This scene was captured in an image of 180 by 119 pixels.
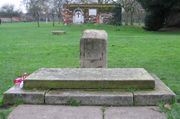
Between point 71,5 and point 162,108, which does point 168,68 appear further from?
point 71,5

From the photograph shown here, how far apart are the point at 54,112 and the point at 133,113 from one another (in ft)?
3.21

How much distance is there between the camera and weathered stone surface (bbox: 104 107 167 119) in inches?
197

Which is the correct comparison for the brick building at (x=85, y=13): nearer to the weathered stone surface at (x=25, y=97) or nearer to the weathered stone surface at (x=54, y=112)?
the weathered stone surface at (x=25, y=97)

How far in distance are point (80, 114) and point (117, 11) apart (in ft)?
190

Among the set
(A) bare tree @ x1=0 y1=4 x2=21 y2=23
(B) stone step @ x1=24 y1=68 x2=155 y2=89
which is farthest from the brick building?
(B) stone step @ x1=24 y1=68 x2=155 y2=89

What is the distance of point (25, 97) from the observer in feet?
18.9

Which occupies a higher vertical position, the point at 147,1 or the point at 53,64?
the point at 147,1

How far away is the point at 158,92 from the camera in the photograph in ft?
19.0

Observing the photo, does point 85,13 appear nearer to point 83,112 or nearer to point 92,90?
point 92,90

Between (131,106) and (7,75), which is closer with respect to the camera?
(131,106)

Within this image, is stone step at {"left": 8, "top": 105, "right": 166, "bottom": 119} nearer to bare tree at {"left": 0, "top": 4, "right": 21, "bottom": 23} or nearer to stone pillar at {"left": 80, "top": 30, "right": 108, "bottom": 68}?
stone pillar at {"left": 80, "top": 30, "right": 108, "bottom": 68}

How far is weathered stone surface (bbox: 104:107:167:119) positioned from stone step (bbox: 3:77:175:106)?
189 millimetres

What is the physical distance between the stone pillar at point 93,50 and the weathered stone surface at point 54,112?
8.88 feet

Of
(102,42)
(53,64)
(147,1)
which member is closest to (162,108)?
(102,42)
